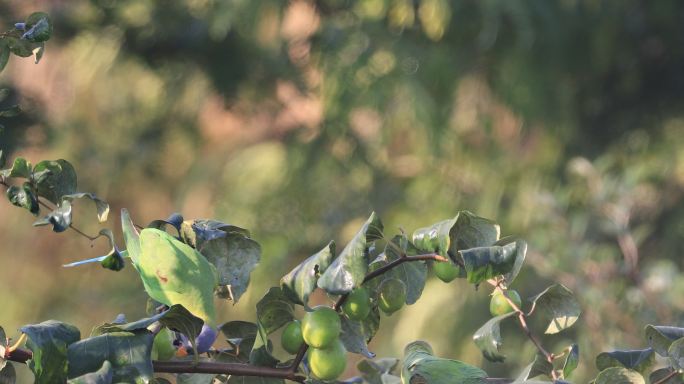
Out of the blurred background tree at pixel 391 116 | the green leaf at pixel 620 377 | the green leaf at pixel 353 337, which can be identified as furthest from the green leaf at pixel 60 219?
the blurred background tree at pixel 391 116

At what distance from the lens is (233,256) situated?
0.39 metres

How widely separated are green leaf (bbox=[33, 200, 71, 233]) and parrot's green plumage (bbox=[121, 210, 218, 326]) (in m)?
0.03

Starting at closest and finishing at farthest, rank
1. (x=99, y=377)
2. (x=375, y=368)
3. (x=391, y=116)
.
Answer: (x=99, y=377) < (x=375, y=368) < (x=391, y=116)

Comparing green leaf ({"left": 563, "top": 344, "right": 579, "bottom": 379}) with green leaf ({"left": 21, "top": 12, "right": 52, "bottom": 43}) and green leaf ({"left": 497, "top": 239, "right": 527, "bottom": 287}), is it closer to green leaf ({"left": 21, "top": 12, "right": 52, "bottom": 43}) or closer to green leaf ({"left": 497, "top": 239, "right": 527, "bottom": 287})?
green leaf ({"left": 497, "top": 239, "right": 527, "bottom": 287})

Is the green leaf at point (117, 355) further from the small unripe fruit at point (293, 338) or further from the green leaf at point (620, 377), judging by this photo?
the green leaf at point (620, 377)

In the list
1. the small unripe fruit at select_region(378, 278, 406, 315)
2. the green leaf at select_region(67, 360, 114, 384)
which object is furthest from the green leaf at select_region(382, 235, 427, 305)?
the green leaf at select_region(67, 360, 114, 384)

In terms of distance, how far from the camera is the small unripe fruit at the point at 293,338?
14.7 inches

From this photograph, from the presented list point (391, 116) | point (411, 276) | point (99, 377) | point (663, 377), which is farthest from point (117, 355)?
point (391, 116)

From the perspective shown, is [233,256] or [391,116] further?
[391,116]

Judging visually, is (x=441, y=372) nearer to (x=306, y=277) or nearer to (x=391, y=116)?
(x=306, y=277)

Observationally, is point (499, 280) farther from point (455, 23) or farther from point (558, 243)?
point (455, 23)

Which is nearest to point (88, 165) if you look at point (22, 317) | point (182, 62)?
point (182, 62)

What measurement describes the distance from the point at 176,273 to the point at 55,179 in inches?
3.0

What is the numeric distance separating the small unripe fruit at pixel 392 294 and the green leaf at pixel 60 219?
5.0 inches
